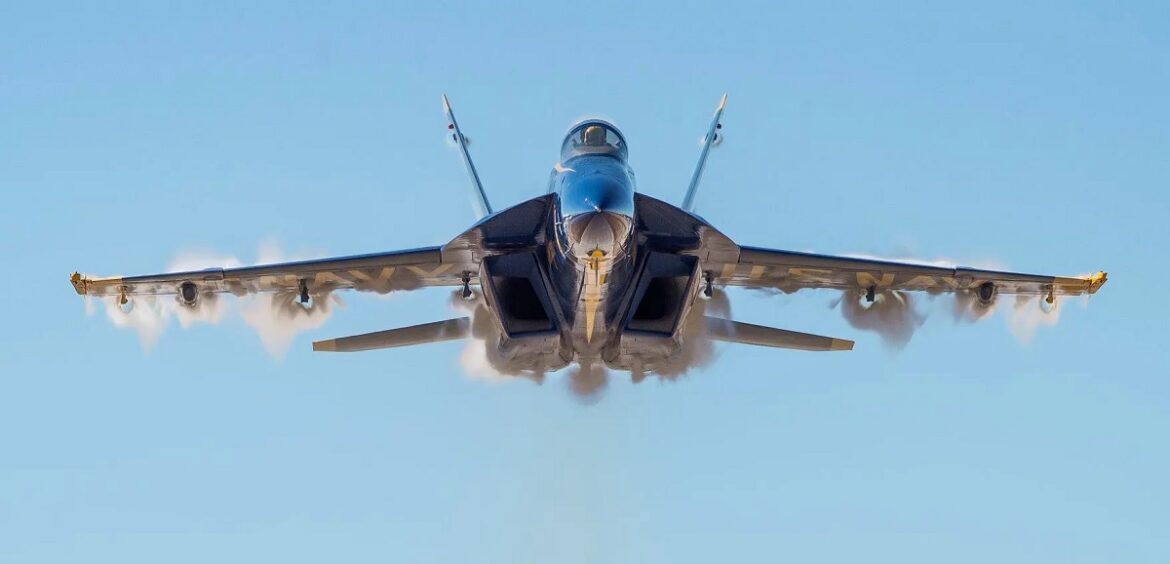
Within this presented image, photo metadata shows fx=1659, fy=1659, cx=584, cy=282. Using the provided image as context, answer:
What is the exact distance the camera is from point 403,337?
1144 inches

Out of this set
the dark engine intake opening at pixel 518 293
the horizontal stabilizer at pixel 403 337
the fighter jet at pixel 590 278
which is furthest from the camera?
the horizontal stabilizer at pixel 403 337

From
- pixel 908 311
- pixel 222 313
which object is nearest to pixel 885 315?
pixel 908 311

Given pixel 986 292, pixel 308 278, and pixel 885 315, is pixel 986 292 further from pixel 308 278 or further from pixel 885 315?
pixel 308 278

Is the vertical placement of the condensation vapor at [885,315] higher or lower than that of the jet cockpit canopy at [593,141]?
lower

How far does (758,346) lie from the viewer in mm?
29766

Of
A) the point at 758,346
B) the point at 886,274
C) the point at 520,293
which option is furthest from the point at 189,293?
the point at 886,274

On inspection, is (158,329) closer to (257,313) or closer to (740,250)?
(257,313)

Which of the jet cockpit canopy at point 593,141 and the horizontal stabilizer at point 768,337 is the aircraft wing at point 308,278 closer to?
the jet cockpit canopy at point 593,141

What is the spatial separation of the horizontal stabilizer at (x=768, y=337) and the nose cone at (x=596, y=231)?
4975 mm

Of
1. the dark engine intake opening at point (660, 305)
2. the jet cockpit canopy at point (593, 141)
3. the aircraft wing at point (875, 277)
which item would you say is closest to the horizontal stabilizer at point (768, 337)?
the aircraft wing at point (875, 277)

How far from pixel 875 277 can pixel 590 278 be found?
7.55m

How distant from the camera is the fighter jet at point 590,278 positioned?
26062 mm

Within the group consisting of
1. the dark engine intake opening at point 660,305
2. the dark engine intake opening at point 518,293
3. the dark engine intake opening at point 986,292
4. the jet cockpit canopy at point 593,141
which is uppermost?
the jet cockpit canopy at point 593,141

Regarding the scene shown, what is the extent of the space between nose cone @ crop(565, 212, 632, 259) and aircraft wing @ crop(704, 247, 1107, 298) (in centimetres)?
481
